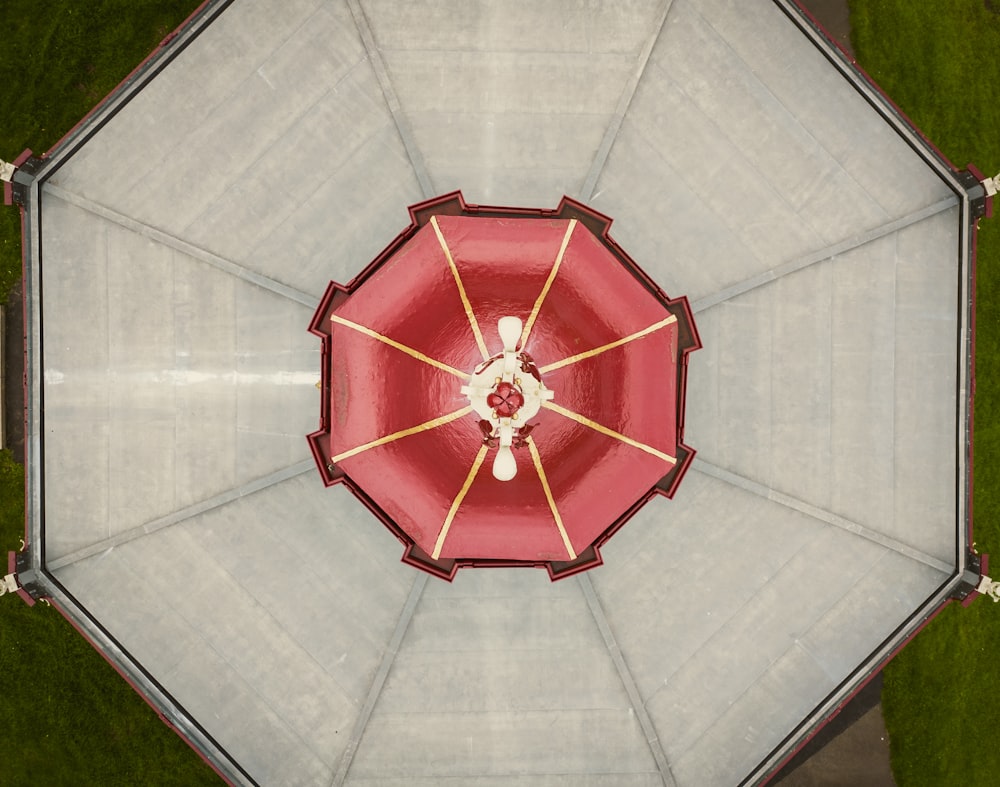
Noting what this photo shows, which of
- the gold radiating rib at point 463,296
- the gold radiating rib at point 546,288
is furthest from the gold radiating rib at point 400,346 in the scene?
the gold radiating rib at point 546,288

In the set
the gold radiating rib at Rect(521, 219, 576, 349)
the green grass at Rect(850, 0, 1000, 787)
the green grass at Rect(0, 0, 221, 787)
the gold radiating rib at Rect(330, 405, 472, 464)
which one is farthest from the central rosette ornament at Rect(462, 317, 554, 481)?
the green grass at Rect(850, 0, 1000, 787)

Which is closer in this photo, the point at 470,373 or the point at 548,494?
the point at 470,373

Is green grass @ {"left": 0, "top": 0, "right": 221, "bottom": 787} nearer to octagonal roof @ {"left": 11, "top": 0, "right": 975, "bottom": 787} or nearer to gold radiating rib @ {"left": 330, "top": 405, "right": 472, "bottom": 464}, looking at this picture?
octagonal roof @ {"left": 11, "top": 0, "right": 975, "bottom": 787}

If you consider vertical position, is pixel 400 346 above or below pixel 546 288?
below

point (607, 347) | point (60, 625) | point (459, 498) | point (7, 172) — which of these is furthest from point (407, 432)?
point (60, 625)

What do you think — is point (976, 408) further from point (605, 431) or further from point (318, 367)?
point (318, 367)

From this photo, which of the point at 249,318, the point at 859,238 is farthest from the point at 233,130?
the point at 859,238

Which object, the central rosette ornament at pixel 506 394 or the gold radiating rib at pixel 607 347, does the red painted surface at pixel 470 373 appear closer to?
the gold radiating rib at pixel 607 347
